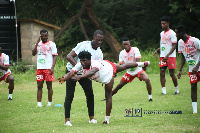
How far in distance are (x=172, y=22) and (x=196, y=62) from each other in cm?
1788

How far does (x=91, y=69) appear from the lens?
6.55 m

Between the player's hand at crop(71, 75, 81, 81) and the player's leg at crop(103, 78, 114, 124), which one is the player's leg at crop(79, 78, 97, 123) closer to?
the player's leg at crop(103, 78, 114, 124)

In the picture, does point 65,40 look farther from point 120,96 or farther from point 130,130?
point 130,130

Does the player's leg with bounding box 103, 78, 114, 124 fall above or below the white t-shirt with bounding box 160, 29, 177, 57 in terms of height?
below

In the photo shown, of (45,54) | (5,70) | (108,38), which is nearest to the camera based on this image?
(45,54)

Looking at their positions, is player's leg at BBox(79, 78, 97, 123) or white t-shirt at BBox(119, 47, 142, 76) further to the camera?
white t-shirt at BBox(119, 47, 142, 76)

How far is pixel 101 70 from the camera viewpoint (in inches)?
269

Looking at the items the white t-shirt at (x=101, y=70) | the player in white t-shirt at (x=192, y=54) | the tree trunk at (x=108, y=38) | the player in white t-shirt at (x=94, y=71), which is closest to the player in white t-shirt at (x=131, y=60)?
the player in white t-shirt at (x=192, y=54)

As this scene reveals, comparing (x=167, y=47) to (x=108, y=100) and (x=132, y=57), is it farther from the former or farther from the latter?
(x=108, y=100)

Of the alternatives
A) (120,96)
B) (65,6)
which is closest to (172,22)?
(65,6)

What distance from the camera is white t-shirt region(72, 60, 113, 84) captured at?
6.62 metres

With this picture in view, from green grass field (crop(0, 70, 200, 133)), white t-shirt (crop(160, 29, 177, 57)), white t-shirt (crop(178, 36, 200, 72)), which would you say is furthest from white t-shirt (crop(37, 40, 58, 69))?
white t-shirt (crop(160, 29, 177, 57))

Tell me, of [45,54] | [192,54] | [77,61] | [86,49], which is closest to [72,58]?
[77,61]

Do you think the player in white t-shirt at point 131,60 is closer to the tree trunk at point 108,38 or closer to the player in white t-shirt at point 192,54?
the player in white t-shirt at point 192,54
